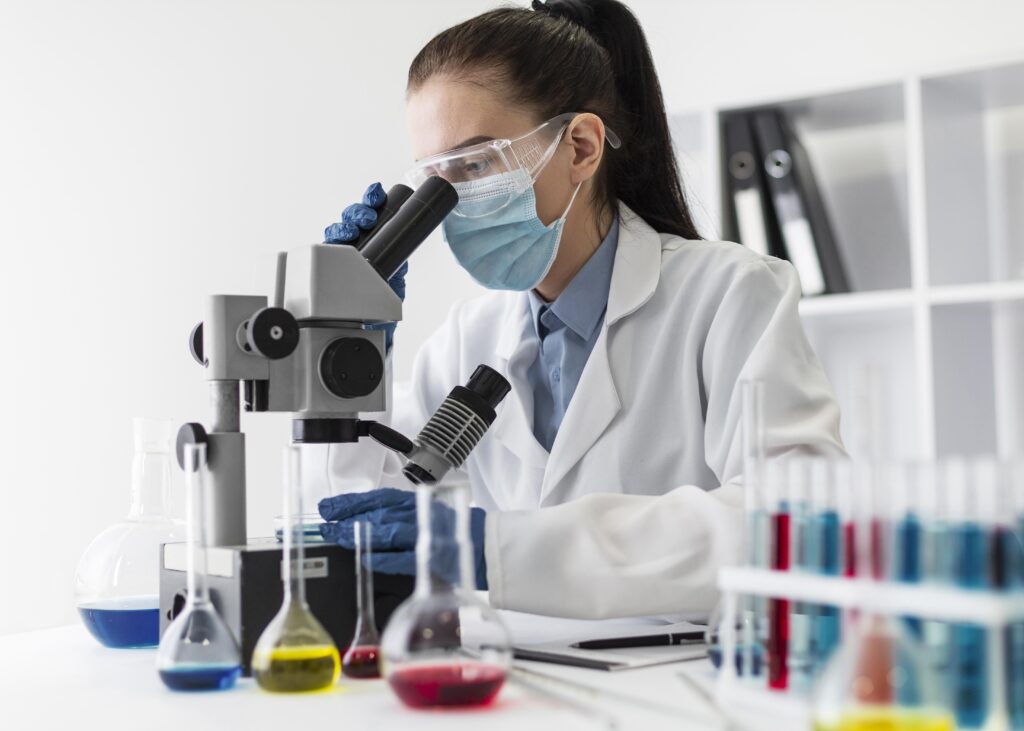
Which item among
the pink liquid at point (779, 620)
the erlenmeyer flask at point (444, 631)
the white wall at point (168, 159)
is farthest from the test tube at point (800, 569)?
the white wall at point (168, 159)

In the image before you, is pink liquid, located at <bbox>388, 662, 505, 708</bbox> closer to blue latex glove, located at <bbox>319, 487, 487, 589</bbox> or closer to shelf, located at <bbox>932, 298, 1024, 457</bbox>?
blue latex glove, located at <bbox>319, 487, 487, 589</bbox>

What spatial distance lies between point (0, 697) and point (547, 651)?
0.50 meters

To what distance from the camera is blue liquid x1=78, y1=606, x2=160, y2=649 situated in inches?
47.6

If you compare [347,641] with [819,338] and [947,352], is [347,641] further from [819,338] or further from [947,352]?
[819,338]

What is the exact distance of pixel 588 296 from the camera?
1792 mm

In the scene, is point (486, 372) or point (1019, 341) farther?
point (1019, 341)

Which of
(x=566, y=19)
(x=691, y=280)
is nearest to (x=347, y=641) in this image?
(x=691, y=280)

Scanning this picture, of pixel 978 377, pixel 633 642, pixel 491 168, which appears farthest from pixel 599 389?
pixel 978 377

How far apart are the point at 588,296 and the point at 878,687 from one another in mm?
1192

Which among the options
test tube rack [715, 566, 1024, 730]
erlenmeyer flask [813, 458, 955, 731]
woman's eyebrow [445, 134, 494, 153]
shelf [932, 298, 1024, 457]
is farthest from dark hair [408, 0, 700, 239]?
erlenmeyer flask [813, 458, 955, 731]

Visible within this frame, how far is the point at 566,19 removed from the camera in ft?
6.13

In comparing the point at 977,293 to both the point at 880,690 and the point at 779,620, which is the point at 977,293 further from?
the point at 880,690

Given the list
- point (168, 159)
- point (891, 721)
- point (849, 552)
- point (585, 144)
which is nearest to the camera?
point (891, 721)

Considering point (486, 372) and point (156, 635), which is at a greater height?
point (486, 372)
